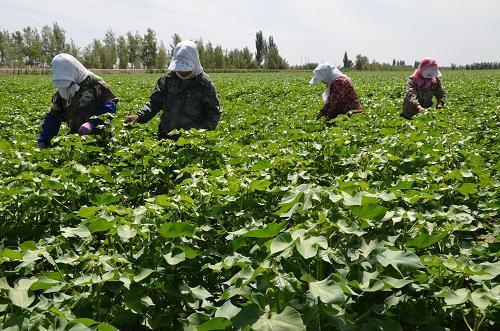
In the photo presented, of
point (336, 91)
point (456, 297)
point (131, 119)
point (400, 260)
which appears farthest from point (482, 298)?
point (336, 91)

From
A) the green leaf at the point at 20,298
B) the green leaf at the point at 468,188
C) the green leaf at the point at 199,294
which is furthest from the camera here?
the green leaf at the point at 468,188

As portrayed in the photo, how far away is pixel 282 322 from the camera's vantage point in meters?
1.17

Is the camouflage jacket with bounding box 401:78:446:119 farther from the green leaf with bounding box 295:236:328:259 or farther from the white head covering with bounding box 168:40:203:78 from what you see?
the green leaf with bounding box 295:236:328:259

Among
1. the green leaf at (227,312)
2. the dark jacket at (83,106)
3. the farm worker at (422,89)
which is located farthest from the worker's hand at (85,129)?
the farm worker at (422,89)

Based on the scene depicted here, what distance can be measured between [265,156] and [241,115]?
253 inches

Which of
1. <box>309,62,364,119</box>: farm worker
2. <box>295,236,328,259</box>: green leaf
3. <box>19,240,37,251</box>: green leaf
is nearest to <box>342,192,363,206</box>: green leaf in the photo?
<box>295,236,328,259</box>: green leaf

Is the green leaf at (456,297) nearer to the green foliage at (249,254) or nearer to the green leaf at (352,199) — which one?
the green foliage at (249,254)

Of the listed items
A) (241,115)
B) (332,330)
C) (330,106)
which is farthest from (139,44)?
(332,330)

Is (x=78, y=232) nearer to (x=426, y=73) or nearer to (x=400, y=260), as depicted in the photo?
(x=400, y=260)

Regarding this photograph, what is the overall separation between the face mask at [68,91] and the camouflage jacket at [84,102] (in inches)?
1.5

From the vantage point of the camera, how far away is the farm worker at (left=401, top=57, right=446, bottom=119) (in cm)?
613

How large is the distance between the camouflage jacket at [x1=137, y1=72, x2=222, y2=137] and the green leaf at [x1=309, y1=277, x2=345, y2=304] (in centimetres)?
321

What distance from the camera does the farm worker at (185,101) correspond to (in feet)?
14.0

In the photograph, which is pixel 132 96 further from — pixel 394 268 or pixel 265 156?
pixel 394 268
